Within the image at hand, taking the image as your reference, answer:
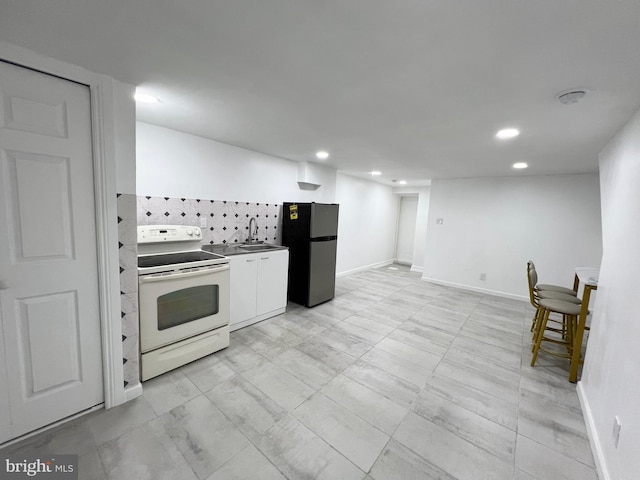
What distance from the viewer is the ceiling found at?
1012mm

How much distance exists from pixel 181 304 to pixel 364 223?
4676 mm

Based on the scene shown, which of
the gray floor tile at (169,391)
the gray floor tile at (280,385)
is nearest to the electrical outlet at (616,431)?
the gray floor tile at (280,385)

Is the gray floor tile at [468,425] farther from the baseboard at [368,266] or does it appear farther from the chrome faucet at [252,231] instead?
the baseboard at [368,266]

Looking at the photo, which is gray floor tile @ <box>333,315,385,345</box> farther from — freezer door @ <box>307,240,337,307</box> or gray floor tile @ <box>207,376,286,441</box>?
gray floor tile @ <box>207,376,286,441</box>

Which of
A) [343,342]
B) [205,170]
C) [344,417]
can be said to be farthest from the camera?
[205,170]

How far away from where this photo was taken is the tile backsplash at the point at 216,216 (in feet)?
8.71

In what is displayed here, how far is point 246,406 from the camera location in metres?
1.84

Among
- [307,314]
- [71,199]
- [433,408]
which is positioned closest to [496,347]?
[433,408]

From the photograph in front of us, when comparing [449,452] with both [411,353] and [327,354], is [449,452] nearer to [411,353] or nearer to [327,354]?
[411,353]

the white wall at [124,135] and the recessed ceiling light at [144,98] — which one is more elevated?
the recessed ceiling light at [144,98]

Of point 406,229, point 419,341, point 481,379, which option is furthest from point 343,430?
point 406,229

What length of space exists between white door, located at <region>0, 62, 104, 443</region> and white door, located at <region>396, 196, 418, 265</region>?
6.97 meters

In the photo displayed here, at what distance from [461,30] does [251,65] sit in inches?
41.8

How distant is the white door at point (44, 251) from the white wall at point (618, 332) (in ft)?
10.0
